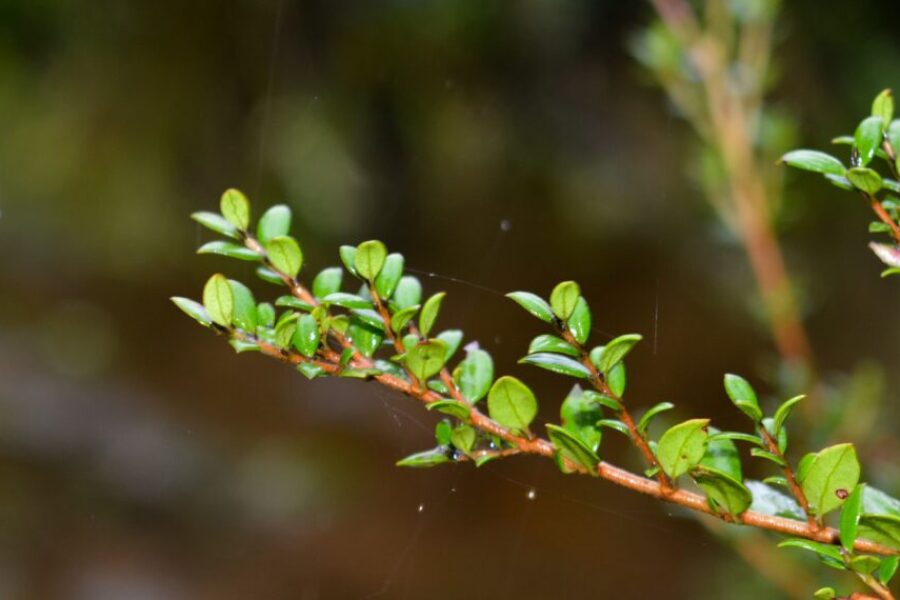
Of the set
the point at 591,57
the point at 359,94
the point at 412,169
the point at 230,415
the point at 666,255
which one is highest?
the point at 591,57

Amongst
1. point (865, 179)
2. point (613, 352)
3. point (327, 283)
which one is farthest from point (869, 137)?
point (327, 283)

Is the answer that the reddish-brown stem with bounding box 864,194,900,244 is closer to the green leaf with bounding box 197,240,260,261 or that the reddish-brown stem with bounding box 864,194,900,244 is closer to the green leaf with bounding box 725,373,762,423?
the green leaf with bounding box 725,373,762,423

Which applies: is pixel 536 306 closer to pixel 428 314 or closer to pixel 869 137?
pixel 428 314

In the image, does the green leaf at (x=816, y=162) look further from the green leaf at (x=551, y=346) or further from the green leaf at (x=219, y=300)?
the green leaf at (x=219, y=300)

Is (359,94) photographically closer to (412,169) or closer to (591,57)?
(412,169)

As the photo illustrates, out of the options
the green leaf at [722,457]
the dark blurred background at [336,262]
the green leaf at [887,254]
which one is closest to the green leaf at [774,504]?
the green leaf at [722,457]

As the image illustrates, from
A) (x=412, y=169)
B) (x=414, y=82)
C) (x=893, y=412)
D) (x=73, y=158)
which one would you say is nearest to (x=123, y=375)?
(x=73, y=158)

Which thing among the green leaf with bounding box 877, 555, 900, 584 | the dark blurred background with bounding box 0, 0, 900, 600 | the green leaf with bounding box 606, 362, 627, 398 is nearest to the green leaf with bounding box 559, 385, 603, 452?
the green leaf with bounding box 606, 362, 627, 398
